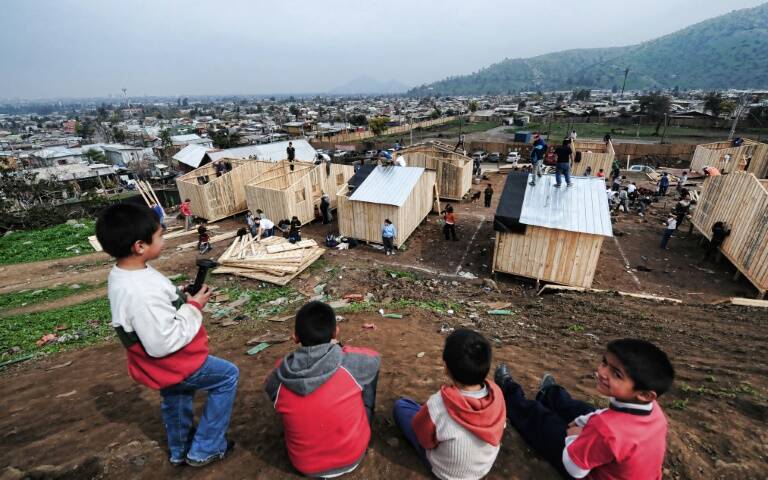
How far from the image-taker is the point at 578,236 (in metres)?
10.2

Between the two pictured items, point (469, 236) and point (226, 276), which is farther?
point (469, 236)

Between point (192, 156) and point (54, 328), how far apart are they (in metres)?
31.2

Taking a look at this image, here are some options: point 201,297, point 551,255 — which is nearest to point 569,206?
point 551,255

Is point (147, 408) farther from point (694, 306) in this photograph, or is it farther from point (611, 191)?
point (611, 191)

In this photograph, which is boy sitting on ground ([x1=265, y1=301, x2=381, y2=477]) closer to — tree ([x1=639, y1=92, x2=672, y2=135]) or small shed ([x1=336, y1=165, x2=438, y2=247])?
small shed ([x1=336, y1=165, x2=438, y2=247])

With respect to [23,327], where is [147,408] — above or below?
above

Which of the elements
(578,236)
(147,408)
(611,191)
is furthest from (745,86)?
(147,408)

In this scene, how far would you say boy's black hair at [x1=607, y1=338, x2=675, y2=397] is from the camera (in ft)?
7.62

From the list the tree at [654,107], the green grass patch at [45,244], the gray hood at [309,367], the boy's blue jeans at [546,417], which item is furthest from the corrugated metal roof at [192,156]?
the tree at [654,107]

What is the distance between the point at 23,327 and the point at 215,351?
564 cm

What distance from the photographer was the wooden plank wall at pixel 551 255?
1021cm

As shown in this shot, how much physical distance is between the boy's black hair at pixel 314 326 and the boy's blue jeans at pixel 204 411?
0.87 meters

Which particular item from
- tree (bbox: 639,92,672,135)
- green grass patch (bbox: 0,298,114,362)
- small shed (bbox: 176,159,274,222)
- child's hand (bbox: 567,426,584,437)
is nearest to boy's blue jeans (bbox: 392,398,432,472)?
child's hand (bbox: 567,426,584,437)

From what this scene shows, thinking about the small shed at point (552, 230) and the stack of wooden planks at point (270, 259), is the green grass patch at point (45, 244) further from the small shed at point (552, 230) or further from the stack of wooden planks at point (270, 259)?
the small shed at point (552, 230)
